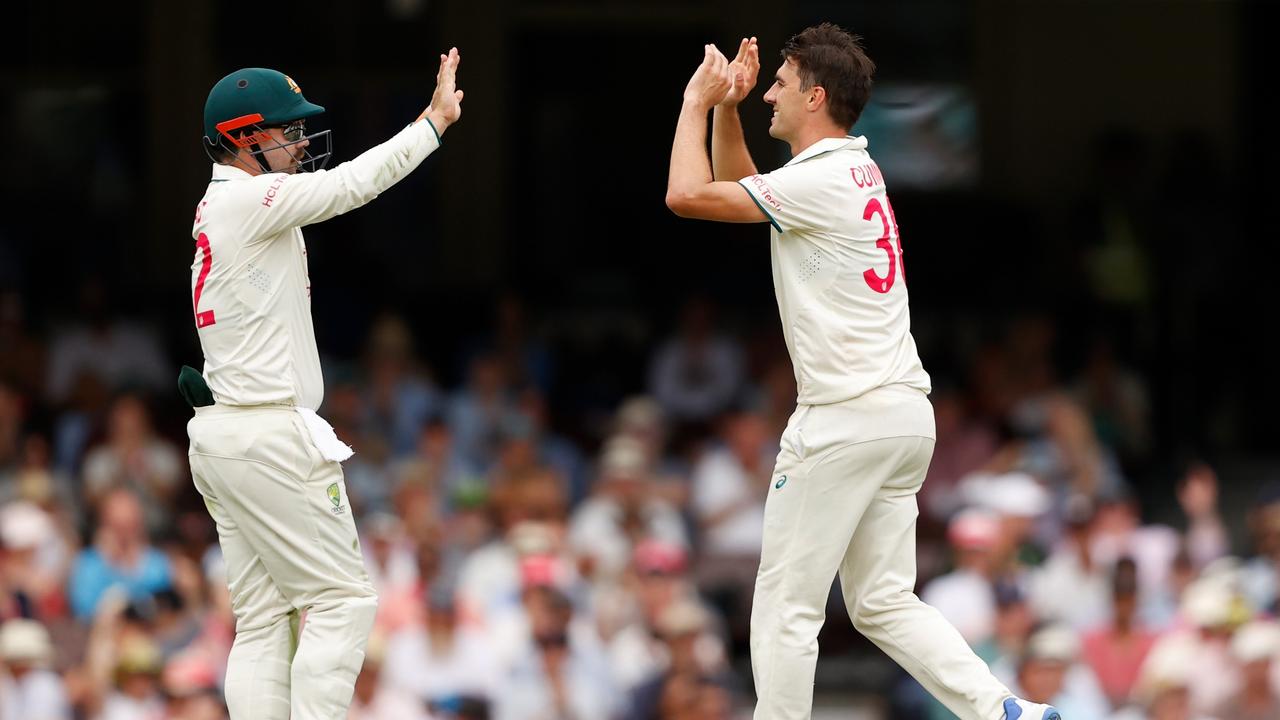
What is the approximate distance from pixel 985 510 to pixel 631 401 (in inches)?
140

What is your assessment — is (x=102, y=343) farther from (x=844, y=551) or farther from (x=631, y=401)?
(x=844, y=551)

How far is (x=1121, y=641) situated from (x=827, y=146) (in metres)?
5.60

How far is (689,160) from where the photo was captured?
5.87 meters

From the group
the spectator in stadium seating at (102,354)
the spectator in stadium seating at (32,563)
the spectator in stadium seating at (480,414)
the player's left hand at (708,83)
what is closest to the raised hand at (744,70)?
the player's left hand at (708,83)

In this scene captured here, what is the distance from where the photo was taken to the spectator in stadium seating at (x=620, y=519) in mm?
11602

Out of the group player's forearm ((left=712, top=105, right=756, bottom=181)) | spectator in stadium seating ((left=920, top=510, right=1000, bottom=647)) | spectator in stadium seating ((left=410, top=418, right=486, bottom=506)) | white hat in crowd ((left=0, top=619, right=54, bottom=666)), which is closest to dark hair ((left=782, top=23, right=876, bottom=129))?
player's forearm ((left=712, top=105, right=756, bottom=181))

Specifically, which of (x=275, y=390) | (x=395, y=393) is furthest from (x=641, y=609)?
(x=275, y=390)

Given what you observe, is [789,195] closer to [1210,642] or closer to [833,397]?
[833,397]

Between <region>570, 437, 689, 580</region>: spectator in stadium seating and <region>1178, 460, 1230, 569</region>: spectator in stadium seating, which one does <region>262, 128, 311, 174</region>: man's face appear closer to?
<region>570, 437, 689, 580</region>: spectator in stadium seating

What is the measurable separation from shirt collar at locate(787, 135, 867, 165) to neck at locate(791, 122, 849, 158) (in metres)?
0.01

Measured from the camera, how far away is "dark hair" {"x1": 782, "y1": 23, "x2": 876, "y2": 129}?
5910mm

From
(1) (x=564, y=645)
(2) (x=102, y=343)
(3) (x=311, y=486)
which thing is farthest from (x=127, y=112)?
(3) (x=311, y=486)

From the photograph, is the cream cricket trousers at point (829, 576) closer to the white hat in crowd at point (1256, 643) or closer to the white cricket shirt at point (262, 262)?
the white cricket shirt at point (262, 262)

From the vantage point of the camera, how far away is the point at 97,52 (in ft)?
54.9
